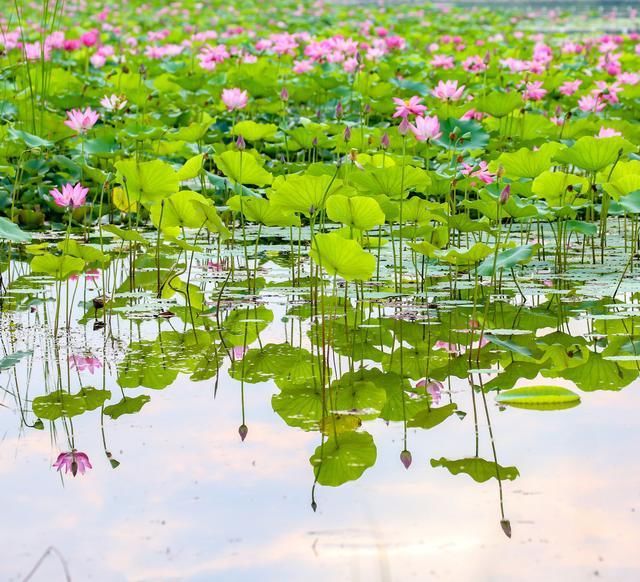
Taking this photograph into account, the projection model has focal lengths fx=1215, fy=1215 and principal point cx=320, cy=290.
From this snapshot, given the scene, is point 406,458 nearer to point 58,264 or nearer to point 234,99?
point 58,264

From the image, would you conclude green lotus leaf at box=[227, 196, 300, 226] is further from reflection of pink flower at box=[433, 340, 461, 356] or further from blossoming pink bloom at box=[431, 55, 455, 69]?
blossoming pink bloom at box=[431, 55, 455, 69]

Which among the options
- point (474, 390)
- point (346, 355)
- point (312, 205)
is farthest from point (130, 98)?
point (474, 390)

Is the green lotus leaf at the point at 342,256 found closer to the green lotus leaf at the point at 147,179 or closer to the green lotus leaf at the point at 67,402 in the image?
the green lotus leaf at the point at 67,402

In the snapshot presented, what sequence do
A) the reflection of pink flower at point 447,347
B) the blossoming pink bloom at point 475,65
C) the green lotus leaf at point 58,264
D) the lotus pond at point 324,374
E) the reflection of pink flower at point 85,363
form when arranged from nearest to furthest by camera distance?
the lotus pond at point 324,374, the reflection of pink flower at point 85,363, the reflection of pink flower at point 447,347, the green lotus leaf at point 58,264, the blossoming pink bloom at point 475,65

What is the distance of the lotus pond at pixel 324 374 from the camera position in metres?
1.80

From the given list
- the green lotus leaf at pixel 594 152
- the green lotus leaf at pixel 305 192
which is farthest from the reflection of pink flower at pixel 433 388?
the green lotus leaf at pixel 594 152

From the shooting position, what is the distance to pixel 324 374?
2.66 meters

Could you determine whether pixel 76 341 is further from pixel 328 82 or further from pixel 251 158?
pixel 328 82

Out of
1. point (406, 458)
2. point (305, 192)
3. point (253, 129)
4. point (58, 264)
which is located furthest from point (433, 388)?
point (253, 129)

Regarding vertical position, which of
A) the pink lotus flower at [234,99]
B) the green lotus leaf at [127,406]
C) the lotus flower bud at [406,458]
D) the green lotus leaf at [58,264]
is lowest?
the green lotus leaf at [127,406]

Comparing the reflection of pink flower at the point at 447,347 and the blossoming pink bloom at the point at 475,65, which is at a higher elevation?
the blossoming pink bloom at the point at 475,65

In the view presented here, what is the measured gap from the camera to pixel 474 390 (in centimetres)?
259

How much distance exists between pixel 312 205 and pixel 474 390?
87cm

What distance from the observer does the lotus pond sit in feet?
5.91
